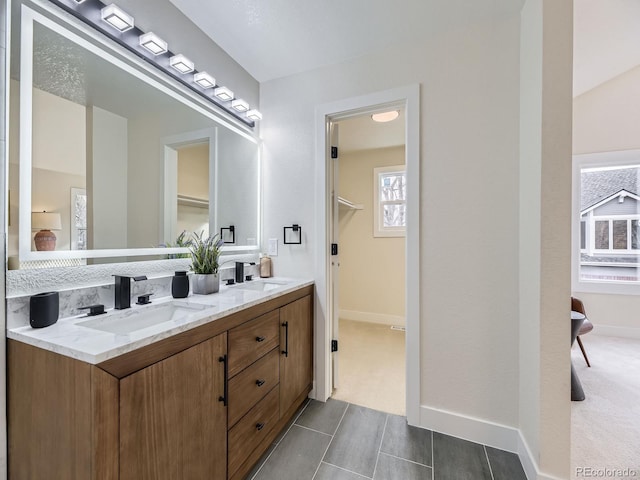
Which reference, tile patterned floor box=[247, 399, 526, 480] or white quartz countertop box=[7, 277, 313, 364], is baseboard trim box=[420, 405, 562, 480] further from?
white quartz countertop box=[7, 277, 313, 364]

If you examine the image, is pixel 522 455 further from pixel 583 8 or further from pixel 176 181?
pixel 583 8

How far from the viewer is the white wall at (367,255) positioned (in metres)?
3.79

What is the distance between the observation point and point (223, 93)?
6.21 ft

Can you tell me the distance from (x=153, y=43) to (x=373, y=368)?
2.86 meters

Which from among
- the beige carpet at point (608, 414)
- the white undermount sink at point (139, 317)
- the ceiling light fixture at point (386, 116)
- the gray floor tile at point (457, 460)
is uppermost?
the ceiling light fixture at point (386, 116)

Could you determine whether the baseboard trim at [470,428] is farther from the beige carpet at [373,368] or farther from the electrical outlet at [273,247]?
the electrical outlet at [273,247]

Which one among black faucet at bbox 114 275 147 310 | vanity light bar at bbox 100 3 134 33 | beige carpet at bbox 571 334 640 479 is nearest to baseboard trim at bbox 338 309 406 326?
beige carpet at bbox 571 334 640 479

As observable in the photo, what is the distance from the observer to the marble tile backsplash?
0.96 m

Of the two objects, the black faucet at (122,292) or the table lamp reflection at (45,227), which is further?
the black faucet at (122,292)

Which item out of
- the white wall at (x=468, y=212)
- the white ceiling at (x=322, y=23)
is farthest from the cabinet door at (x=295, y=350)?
the white ceiling at (x=322, y=23)

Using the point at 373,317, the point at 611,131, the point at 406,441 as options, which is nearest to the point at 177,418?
the point at 406,441

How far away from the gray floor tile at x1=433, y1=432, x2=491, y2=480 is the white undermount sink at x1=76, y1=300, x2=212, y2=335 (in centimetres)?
150

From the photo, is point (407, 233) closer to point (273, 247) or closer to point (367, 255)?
point (273, 247)

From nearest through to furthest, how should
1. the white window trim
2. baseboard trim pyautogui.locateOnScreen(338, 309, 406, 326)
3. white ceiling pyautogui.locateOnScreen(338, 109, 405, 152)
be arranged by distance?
white ceiling pyautogui.locateOnScreen(338, 109, 405, 152), the white window trim, baseboard trim pyautogui.locateOnScreen(338, 309, 406, 326)
